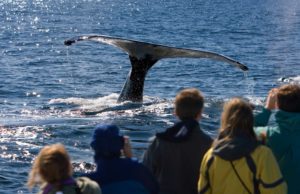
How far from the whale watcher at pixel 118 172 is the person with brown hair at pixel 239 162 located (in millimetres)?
433

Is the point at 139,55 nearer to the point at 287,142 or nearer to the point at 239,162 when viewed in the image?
the point at 287,142

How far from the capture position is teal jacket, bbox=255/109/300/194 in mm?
6125

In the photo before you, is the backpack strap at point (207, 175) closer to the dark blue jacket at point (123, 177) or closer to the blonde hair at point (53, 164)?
the dark blue jacket at point (123, 177)

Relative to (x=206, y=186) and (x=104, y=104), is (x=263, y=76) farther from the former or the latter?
(x=206, y=186)

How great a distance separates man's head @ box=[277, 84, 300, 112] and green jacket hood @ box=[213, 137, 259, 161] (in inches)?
25.4

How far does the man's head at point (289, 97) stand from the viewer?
607 cm

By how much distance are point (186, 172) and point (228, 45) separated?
3586cm

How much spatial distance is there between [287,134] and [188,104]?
89 cm

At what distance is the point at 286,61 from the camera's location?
32.8 metres

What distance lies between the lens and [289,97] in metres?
6.06

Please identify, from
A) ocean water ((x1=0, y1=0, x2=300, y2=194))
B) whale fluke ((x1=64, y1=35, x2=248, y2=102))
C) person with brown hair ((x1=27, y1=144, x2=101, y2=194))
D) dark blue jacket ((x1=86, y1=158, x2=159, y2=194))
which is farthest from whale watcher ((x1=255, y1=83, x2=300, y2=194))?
whale fluke ((x1=64, y1=35, x2=248, y2=102))

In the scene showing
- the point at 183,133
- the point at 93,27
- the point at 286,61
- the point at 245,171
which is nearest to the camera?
the point at 245,171

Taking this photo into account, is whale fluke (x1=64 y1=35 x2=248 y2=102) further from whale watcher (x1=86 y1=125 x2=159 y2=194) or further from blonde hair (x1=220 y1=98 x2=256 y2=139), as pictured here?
whale watcher (x1=86 y1=125 x2=159 y2=194)

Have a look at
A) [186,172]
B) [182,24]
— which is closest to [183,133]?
[186,172]
